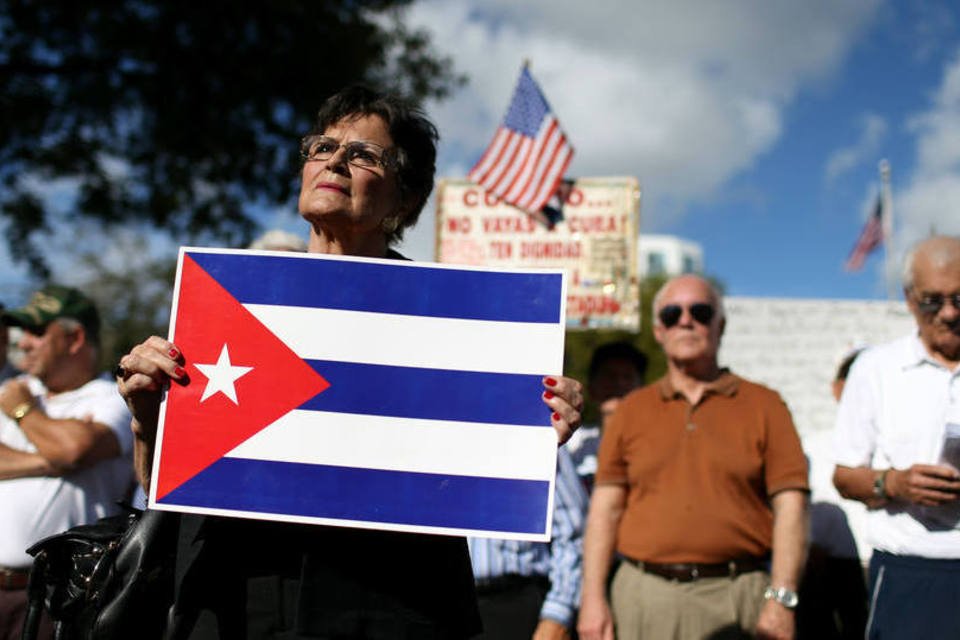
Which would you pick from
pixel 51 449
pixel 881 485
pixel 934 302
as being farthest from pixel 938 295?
pixel 51 449

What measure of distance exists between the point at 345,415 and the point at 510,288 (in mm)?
474

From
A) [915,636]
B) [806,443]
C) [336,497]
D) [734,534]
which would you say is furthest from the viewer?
[806,443]

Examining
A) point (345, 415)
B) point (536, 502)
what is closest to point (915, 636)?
point (536, 502)

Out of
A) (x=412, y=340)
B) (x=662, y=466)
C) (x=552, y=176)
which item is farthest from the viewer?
(x=552, y=176)

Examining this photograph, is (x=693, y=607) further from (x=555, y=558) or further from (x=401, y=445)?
(x=401, y=445)

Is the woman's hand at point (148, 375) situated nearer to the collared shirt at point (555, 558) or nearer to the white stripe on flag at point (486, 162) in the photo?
the collared shirt at point (555, 558)

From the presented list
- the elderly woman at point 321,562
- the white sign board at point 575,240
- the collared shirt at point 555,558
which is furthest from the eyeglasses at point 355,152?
the white sign board at point 575,240

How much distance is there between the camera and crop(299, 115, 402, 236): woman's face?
219cm

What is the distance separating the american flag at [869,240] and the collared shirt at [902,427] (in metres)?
18.3

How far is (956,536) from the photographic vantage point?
3125 mm

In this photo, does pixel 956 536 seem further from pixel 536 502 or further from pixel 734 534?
pixel 536 502

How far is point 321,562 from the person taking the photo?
2.03 metres

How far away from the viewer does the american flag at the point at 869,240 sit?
20.5 meters

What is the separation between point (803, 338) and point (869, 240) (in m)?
14.2
